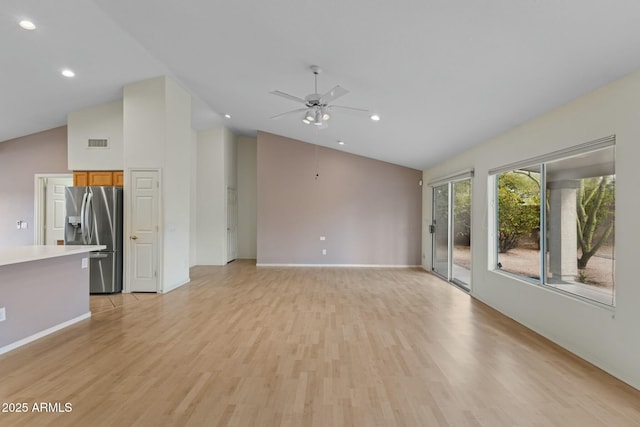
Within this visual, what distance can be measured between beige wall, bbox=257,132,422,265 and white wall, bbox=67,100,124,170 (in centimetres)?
336

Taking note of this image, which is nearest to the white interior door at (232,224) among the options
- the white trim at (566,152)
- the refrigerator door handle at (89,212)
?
the refrigerator door handle at (89,212)

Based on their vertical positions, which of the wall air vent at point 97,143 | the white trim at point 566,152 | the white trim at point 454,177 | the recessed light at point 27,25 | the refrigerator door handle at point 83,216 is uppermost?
the recessed light at point 27,25

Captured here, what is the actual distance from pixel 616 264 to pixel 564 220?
91 centimetres

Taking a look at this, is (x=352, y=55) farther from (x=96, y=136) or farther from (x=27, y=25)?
(x=96, y=136)

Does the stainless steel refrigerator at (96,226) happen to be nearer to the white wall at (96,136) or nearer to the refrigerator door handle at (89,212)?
the refrigerator door handle at (89,212)

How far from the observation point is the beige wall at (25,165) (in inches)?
262

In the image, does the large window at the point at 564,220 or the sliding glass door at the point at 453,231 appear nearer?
the large window at the point at 564,220

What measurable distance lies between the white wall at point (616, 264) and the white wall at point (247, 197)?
671 cm

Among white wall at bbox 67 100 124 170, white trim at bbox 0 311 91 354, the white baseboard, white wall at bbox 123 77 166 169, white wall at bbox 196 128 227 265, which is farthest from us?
white wall at bbox 196 128 227 265

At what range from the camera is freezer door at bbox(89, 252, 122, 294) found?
5.30m

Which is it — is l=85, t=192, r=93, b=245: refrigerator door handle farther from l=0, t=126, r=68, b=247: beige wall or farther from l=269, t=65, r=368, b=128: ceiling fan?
l=269, t=65, r=368, b=128: ceiling fan

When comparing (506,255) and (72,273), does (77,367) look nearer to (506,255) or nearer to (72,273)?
(72,273)

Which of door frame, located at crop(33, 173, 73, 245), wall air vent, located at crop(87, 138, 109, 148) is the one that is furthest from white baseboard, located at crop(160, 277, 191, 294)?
door frame, located at crop(33, 173, 73, 245)

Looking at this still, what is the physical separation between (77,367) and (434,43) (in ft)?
13.8
